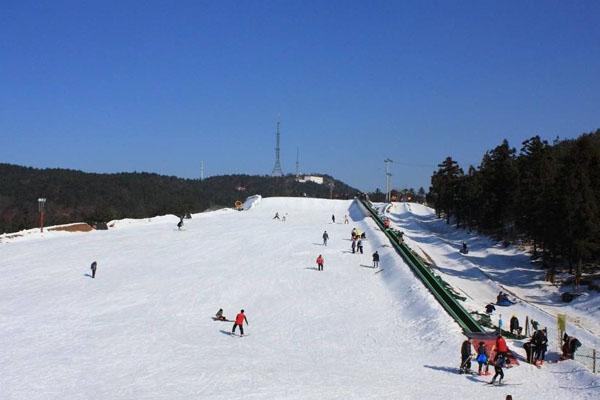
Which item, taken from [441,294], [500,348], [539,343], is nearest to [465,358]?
[500,348]

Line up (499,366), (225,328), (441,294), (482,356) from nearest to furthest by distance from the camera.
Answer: (499,366)
(482,356)
(225,328)
(441,294)

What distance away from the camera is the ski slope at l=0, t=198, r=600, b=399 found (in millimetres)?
15195

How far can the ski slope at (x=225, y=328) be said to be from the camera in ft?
49.9

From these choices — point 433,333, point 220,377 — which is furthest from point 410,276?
point 220,377

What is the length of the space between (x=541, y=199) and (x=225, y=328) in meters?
23.8

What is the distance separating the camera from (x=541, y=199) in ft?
122

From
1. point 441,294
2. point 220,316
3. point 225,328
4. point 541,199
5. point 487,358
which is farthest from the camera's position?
point 541,199

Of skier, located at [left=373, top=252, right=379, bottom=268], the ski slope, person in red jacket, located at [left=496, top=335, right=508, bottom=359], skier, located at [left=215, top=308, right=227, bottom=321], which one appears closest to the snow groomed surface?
the ski slope

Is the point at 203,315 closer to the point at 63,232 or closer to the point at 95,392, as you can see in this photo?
the point at 95,392

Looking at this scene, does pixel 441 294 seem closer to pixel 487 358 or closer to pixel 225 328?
pixel 487 358

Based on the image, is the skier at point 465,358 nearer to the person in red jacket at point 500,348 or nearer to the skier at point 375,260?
the person in red jacket at point 500,348

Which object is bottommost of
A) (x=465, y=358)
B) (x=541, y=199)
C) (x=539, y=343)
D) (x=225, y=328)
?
(x=225, y=328)

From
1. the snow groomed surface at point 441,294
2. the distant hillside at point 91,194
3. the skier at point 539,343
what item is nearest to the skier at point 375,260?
the snow groomed surface at point 441,294

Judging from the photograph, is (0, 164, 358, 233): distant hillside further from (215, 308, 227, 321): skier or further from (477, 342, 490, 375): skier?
(477, 342, 490, 375): skier
